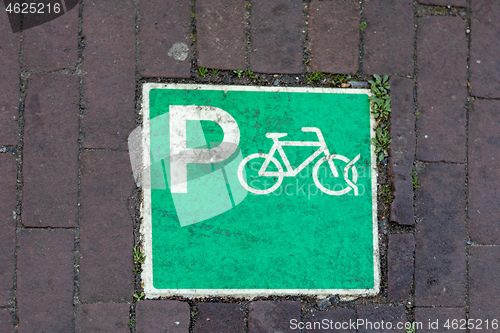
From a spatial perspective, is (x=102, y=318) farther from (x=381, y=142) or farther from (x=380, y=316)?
(x=381, y=142)

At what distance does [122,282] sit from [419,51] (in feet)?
9.77

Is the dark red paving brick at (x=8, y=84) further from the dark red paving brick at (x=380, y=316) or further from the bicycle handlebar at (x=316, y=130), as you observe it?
the dark red paving brick at (x=380, y=316)

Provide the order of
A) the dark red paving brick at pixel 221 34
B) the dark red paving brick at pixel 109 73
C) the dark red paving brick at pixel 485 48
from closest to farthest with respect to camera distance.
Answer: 1. the dark red paving brick at pixel 109 73
2. the dark red paving brick at pixel 221 34
3. the dark red paving brick at pixel 485 48

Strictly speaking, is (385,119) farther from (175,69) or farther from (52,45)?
(52,45)

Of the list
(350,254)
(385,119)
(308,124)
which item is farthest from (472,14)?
(350,254)

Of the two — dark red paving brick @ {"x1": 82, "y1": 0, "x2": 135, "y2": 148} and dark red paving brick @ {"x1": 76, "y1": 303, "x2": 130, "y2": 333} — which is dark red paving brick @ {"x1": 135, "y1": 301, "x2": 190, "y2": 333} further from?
dark red paving brick @ {"x1": 82, "y1": 0, "x2": 135, "y2": 148}

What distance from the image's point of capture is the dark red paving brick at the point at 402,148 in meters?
3.36

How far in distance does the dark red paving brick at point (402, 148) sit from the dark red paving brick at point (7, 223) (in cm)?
290

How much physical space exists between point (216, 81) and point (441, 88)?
5.98 ft

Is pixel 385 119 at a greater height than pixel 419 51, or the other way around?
pixel 419 51

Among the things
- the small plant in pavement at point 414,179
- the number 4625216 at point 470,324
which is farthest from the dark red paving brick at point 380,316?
the small plant in pavement at point 414,179

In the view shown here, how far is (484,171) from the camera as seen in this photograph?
135 inches

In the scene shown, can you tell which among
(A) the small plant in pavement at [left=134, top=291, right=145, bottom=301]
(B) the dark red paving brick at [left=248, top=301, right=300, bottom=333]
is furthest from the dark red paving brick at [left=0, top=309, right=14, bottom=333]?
(B) the dark red paving brick at [left=248, top=301, right=300, bottom=333]

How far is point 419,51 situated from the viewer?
348 centimetres
